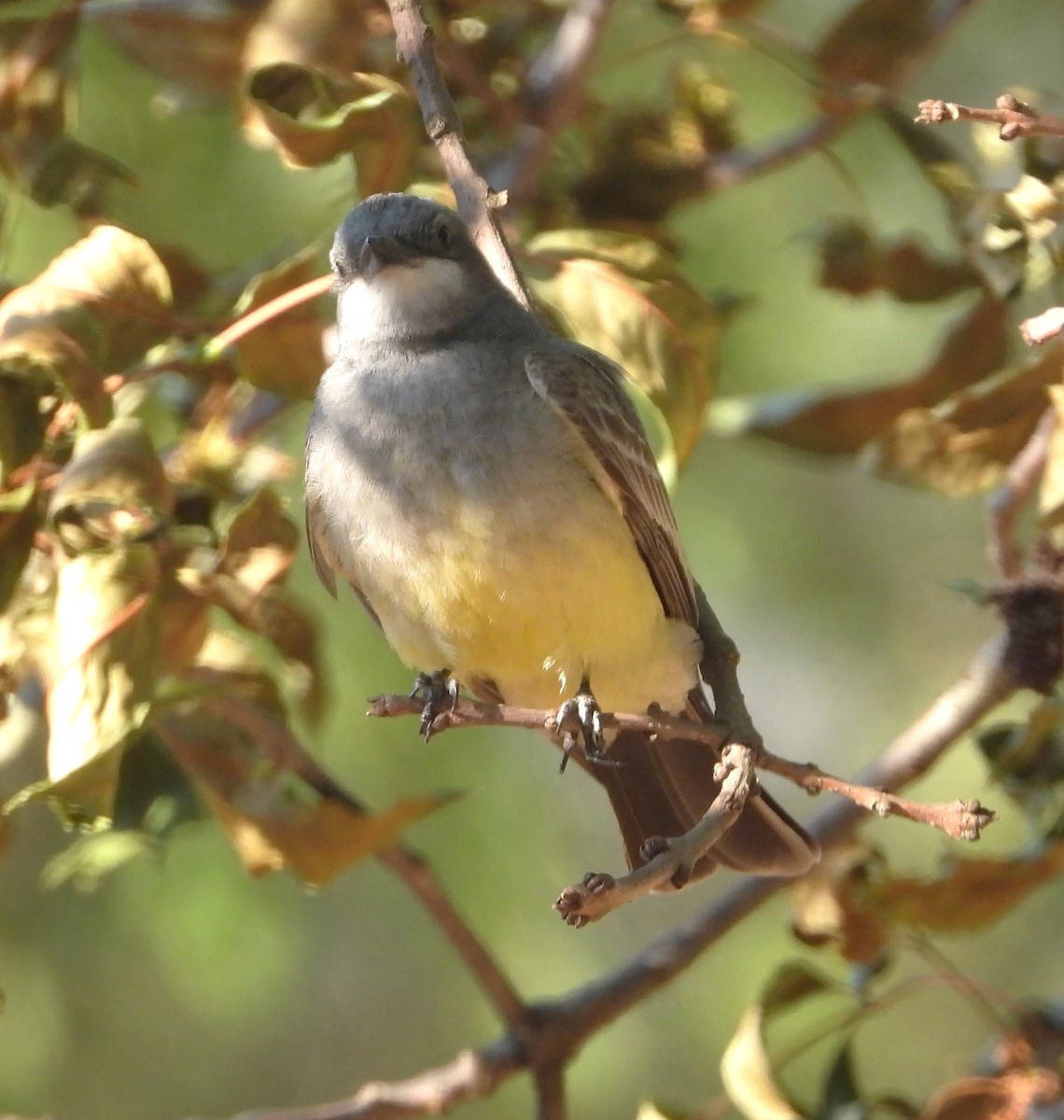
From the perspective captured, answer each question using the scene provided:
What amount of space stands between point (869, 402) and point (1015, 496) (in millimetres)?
350

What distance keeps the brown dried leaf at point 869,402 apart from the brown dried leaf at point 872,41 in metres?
0.71

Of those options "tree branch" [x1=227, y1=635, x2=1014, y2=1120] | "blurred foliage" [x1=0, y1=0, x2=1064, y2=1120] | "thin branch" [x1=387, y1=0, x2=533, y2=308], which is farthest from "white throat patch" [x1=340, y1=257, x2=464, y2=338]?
"tree branch" [x1=227, y1=635, x2=1014, y2=1120]

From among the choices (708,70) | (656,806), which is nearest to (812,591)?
(708,70)

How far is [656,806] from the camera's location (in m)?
3.59

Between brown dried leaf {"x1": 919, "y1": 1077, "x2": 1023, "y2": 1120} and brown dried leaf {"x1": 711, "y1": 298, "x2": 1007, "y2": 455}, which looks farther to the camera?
brown dried leaf {"x1": 711, "y1": 298, "x2": 1007, "y2": 455}

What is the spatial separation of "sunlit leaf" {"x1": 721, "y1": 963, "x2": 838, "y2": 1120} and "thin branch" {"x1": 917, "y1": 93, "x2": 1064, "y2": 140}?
1.80 m

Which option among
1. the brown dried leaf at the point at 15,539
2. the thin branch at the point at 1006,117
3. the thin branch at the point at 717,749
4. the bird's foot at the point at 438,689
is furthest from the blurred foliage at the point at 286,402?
the thin branch at the point at 1006,117

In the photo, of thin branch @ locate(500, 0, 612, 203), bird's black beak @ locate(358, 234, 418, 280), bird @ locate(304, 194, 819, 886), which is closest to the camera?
bird @ locate(304, 194, 819, 886)

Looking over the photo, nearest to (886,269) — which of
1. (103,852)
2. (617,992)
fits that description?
(617,992)

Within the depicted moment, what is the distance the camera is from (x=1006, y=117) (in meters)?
2.21

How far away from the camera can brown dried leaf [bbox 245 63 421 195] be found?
→ 2.86 metres

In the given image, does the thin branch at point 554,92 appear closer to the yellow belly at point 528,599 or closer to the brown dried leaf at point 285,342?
the brown dried leaf at point 285,342

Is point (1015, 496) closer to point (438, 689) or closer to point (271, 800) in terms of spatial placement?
point (438, 689)

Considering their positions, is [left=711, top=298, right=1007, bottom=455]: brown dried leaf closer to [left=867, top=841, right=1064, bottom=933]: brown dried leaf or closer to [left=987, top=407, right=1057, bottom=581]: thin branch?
[left=987, top=407, right=1057, bottom=581]: thin branch
